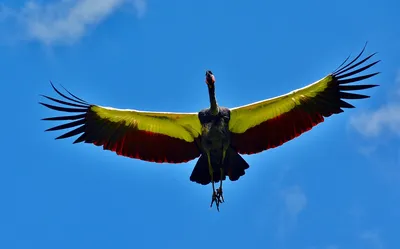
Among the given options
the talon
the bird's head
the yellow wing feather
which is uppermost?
the bird's head

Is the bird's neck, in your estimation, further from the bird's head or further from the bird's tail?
the bird's tail

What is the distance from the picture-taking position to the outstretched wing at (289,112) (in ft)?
108

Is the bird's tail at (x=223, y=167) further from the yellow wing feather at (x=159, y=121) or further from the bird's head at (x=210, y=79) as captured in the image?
the bird's head at (x=210, y=79)

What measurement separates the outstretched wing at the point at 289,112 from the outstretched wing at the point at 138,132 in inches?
47.1

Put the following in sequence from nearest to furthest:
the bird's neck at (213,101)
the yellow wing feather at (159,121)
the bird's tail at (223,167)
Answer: the bird's neck at (213,101)
the bird's tail at (223,167)
the yellow wing feather at (159,121)

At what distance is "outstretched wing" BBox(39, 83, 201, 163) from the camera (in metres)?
33.5

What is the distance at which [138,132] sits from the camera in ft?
111

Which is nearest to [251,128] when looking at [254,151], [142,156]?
[254,151]

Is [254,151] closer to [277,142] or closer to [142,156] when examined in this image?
[277,142]

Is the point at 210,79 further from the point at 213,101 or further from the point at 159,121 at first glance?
the point at 159,121

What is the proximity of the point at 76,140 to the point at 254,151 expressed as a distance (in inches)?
182

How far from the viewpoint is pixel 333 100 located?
33.2 meters

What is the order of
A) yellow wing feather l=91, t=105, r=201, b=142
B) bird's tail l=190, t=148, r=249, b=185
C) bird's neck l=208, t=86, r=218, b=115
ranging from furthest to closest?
yellow wing feather l=91, t=105, r=201, b=142, bird's tail l=190, t=148, r=249, b=185, bird's neck l=208, t=86, r=218, b=115

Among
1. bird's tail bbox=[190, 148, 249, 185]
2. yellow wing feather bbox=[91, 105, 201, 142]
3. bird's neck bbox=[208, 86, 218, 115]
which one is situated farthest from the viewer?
yellow wing feather bbox=[91, 105, 201, 142]
